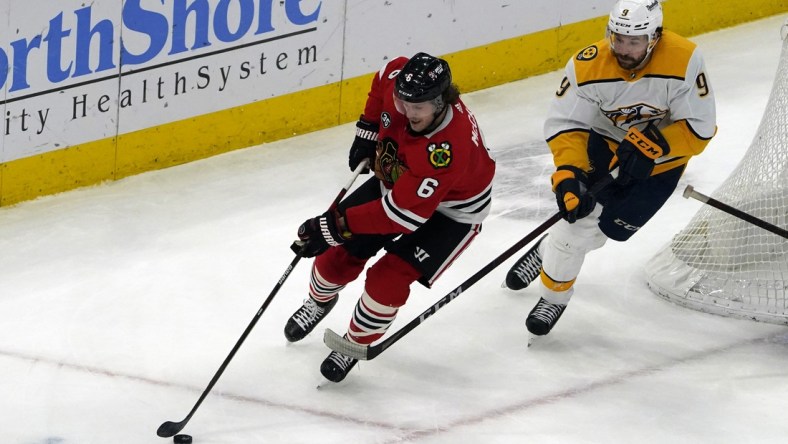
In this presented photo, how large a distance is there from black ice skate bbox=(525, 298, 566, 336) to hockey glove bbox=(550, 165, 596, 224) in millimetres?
441

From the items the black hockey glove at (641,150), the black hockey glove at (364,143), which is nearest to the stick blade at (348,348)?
the black hockey glove at (364,143)

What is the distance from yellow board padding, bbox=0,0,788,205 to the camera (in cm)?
521

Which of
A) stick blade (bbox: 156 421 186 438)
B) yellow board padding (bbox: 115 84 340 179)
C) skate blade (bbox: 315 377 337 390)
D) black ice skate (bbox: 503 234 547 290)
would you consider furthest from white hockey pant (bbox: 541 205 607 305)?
yellow board padding (bbox: 115 84 340 179)

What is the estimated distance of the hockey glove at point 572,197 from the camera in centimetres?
373

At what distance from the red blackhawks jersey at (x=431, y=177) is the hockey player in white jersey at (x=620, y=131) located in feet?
0.96

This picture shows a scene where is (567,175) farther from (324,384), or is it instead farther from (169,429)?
(169,429)

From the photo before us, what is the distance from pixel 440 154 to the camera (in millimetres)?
3445

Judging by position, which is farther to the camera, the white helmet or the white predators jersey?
the white predators jersey

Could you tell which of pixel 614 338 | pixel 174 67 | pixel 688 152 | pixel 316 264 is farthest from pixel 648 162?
Result: pixel 174 67

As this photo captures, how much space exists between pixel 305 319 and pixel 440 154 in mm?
875

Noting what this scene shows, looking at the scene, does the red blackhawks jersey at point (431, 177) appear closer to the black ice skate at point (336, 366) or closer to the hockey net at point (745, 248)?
the black ice skate at point (336, 366)

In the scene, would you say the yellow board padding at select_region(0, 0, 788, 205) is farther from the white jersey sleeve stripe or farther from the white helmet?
Result: the white helmet

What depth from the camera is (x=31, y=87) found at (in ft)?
16.4

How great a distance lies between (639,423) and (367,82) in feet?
9.22
